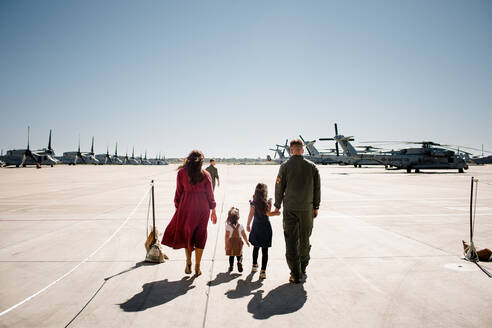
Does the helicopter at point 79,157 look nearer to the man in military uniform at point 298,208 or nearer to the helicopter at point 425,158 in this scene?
the helicopter at point 425,158

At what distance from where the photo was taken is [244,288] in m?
3.55

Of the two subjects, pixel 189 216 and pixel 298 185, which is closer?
pixel 298 185

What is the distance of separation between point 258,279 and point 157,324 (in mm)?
1576

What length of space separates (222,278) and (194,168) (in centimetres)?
165

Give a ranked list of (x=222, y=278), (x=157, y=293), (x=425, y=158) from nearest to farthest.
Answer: (x=157, y=293) → (x=222, y=278) → (x=425, y=158)

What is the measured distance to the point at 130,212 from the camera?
8.73 metres

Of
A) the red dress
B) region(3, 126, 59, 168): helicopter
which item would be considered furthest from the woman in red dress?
region(3, 126, 59, 168): helicopter

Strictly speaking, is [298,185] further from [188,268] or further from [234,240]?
[188,268]

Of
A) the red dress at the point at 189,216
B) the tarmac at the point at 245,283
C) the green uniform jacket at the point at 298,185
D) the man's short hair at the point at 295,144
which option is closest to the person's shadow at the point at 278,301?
the tarmac at the point at 245,283

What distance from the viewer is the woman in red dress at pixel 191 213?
13.0 ft

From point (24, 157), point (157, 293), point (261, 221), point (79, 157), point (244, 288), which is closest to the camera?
point (157, 293)

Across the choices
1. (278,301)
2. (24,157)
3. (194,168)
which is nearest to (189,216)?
(194,168)

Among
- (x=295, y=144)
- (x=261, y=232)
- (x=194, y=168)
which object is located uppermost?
(x=295, y=144)

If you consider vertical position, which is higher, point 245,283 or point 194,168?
point 194,168
